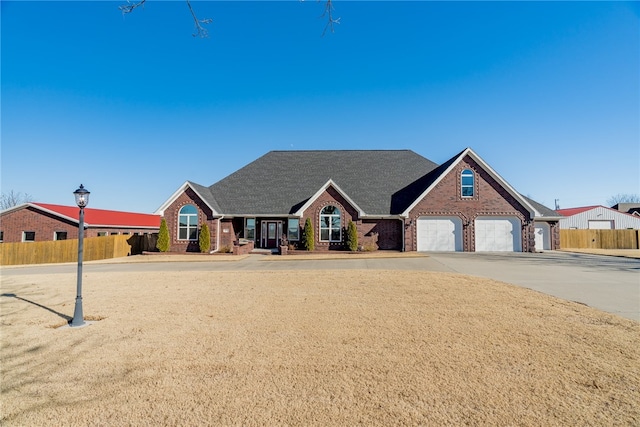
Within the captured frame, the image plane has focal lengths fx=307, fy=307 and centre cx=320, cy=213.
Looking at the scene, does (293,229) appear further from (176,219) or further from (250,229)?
(176,219)

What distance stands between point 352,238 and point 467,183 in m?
10.1

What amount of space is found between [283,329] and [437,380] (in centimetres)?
312

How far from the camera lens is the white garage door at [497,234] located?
77.5 ft

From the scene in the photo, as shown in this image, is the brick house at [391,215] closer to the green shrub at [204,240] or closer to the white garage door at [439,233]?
the white garage door at [439,233]

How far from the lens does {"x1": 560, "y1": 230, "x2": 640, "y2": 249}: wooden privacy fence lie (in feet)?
100

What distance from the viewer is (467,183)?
2414cm

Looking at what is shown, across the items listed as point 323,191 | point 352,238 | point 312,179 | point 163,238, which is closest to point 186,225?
point 163,238

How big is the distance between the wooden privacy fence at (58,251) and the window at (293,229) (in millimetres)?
13311

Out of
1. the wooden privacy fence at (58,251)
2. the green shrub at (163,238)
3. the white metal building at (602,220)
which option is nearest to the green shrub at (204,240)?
the green shrub at (163,238)

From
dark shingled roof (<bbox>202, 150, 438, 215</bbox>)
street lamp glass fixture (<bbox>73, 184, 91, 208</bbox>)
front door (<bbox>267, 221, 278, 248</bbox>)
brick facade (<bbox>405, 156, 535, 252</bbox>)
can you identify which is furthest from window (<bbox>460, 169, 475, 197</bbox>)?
street lamp glass fixture (<bbox>73, 184, 91, 208</bbox>)

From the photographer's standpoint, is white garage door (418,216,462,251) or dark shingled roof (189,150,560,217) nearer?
white garage door (418,216,462,251)

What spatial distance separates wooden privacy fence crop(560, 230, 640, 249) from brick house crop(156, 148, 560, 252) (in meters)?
6.62

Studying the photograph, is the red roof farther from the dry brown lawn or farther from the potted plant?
the dry brown lawn

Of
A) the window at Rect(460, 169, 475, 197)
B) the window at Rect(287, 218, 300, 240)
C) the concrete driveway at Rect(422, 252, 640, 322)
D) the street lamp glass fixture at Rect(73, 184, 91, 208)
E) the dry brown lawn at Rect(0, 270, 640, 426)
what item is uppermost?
the window at Rect(460, 169, 475, 197)
